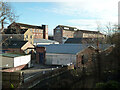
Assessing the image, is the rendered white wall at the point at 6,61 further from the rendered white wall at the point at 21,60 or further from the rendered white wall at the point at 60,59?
the rendered white wall at the point at 60,59

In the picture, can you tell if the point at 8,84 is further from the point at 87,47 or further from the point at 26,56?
the point at 87,47

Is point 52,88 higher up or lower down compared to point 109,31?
lower down

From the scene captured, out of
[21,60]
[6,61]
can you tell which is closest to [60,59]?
[21,60]

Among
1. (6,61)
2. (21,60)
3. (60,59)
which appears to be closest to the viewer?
(6,61)

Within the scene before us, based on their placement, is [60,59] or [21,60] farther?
[60,59]

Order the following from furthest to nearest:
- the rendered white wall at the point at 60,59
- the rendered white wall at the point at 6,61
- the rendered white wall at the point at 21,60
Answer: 1. the rendered white wall at the point at 60,59
2. the rendered white wall at the point at 21,60
3. the rendered white wall at the point at 6,61

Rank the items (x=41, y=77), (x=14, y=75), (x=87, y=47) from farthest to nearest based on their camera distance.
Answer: (x=87, y=47) < (x=14, y=75) < (x=41, y=77)

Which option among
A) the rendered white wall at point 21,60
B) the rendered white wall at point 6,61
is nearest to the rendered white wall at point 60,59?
the rendered white wall at point 21,60

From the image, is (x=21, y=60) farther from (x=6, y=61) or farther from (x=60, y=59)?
(x=60, y=59)

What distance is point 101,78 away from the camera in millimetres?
8383

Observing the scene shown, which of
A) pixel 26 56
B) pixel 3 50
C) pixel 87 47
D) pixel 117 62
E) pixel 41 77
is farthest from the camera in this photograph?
pixel 3 50

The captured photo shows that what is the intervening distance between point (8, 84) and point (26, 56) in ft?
26.2

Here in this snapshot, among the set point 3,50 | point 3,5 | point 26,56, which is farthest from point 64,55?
point 3,50

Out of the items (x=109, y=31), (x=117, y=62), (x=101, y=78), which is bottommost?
(x=101, y=78)
